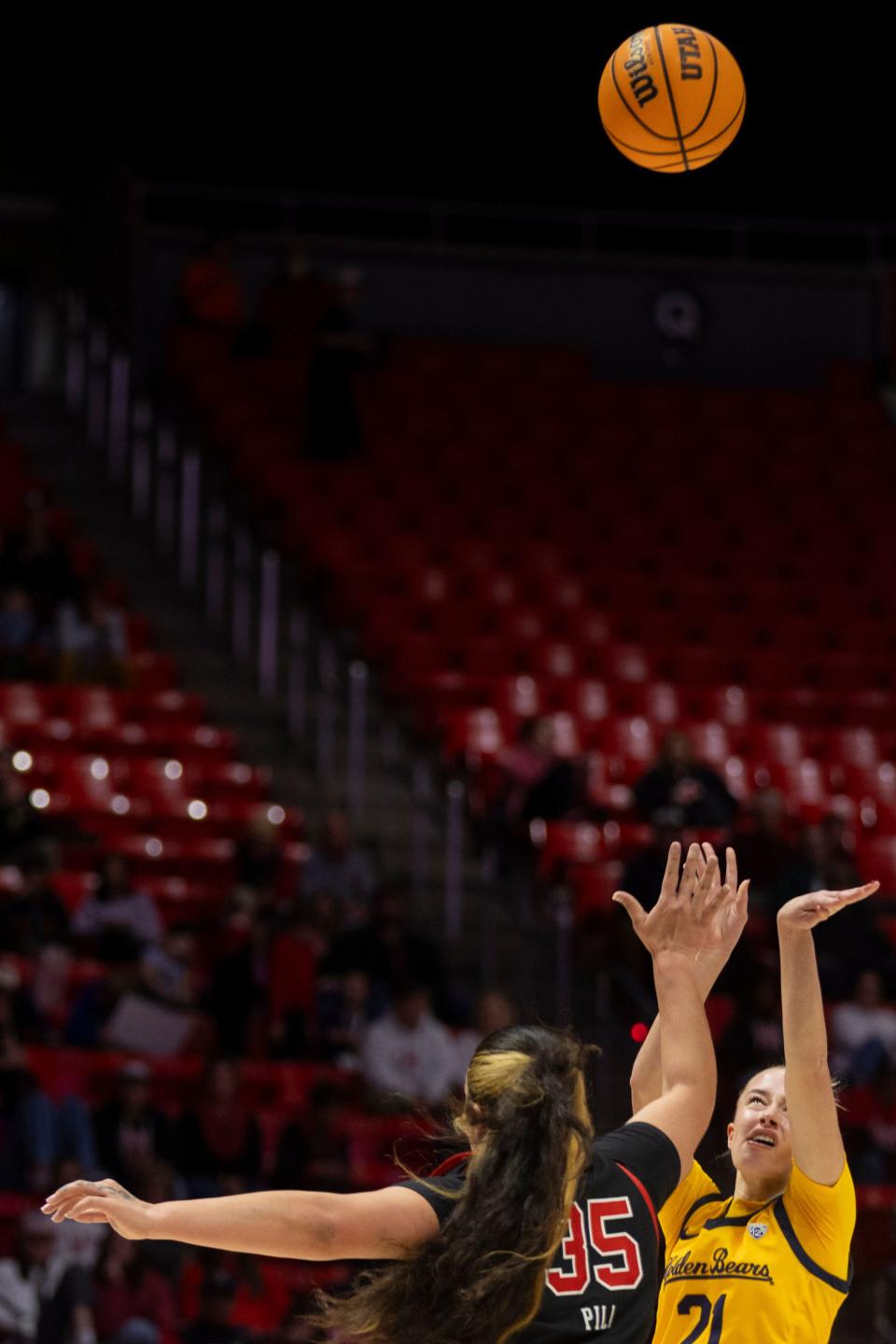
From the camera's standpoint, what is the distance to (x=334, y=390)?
16.5 meters

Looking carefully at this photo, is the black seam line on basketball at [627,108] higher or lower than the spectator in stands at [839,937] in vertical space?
higher

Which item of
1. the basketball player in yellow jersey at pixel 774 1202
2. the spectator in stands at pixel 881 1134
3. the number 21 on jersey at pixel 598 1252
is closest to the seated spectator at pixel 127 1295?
the spectator in stands at pixel 881 1134

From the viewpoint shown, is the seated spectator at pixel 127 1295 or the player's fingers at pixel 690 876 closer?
the player's fingers at pixel 690 876

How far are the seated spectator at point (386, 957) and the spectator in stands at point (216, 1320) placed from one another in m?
2.20

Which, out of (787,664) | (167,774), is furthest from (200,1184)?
(787,664)

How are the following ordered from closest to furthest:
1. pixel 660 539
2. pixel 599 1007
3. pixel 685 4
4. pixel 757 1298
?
1. pixel 757 1298
2. pixel 599 1007
3. pixel 660 539
4. pixel 685 4

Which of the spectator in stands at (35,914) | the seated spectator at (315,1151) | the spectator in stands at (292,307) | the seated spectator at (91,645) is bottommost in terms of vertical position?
the seated spectator at (315,1151)

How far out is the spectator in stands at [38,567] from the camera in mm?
14070

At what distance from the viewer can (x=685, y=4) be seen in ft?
62.8

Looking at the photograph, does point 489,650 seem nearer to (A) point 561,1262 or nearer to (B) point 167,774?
A: (B) point 167,774

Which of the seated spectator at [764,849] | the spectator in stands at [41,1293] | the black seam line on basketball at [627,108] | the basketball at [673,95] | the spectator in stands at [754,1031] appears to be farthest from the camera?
the seated spectator at [764,849]

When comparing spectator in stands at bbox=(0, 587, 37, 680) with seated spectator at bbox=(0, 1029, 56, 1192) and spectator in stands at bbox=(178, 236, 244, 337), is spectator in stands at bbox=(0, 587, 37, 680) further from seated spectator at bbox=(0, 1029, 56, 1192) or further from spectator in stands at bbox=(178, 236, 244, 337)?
spectator in stands at bbox=(178, 236, 244, 337)

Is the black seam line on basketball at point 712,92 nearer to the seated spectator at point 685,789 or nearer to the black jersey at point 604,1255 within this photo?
the black jersey at point 604,1255

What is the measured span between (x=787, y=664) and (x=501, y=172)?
6.74m
